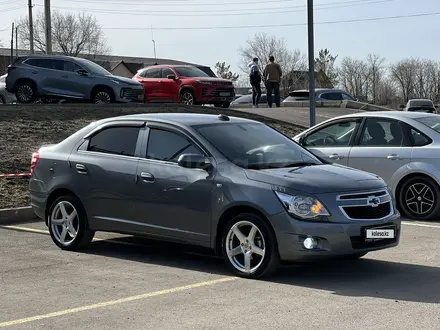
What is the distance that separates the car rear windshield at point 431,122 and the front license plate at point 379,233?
156 inches

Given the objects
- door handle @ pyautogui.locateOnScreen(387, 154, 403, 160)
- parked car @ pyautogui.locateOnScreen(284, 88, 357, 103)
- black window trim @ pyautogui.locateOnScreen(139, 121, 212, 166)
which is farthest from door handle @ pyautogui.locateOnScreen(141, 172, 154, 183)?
parked car @ pyautogui.locateOnScreen(284, 88, 357, 103)

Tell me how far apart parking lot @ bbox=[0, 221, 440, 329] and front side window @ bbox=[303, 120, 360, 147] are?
275 centimetres

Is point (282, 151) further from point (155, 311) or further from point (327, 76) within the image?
point (327, 76)

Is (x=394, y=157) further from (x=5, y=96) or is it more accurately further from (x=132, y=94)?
(x=5, y=96)

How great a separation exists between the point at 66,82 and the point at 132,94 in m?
1.99

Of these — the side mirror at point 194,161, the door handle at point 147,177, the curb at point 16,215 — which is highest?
the side mirror at point 194,161

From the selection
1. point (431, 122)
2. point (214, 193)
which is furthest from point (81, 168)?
point (431, 122)

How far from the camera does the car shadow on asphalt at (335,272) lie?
662 cm

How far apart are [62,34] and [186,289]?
91531 millimetres

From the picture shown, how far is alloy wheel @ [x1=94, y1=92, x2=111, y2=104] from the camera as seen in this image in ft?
72.0

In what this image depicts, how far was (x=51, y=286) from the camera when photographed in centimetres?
695

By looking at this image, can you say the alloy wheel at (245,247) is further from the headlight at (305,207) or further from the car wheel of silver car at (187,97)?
the car wheel of silver car at (187,97)

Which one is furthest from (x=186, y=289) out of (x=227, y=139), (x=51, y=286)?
(x=227, y=139)

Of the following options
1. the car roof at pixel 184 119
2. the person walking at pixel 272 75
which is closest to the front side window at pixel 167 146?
the car roof at pixel 184 119
